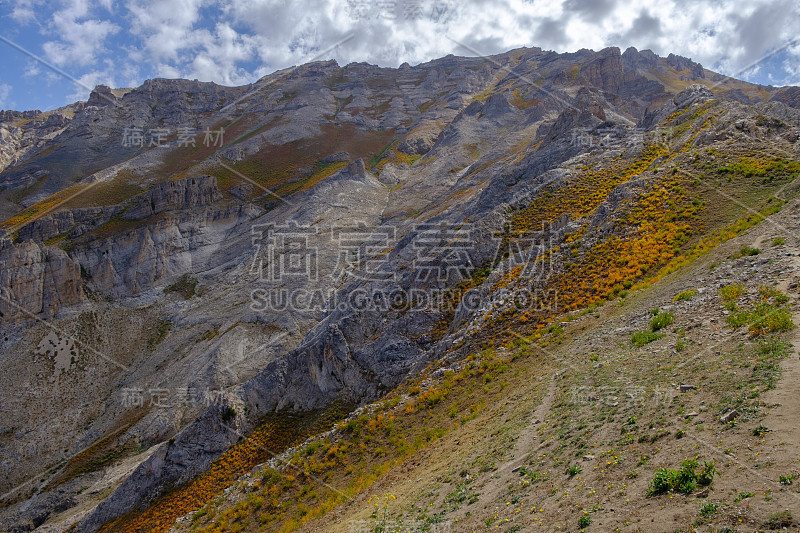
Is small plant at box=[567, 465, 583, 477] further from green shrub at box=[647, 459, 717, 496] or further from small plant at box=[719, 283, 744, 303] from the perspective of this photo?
small plant at box=[719, 283, 744, 303]

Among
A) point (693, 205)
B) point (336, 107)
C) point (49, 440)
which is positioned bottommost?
point (49, 440)

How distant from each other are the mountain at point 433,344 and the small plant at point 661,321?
11 cm

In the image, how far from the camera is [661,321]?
13.8m

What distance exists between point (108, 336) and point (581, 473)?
63.0m

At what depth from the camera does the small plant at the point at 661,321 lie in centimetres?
1370

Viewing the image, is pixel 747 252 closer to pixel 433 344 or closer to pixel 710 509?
pixel 710 509

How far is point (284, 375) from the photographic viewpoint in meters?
26.1

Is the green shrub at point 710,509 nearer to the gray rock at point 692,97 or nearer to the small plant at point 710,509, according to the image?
the small plant at point 710,509

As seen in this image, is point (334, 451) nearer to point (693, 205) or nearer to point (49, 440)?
point (693, 205)

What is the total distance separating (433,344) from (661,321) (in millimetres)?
12111

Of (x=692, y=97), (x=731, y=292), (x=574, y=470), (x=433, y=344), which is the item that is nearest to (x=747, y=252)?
(x=731, y=292)

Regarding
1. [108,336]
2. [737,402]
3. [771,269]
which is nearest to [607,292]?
[771,269]

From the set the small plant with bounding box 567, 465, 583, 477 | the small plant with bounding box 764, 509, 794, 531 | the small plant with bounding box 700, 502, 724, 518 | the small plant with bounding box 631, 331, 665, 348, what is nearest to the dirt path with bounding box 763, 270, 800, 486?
the small plant with bounding box 764, 509, 794, 531

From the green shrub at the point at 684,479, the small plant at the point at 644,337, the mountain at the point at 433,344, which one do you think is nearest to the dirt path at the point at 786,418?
the mountain at the point at 433,344
